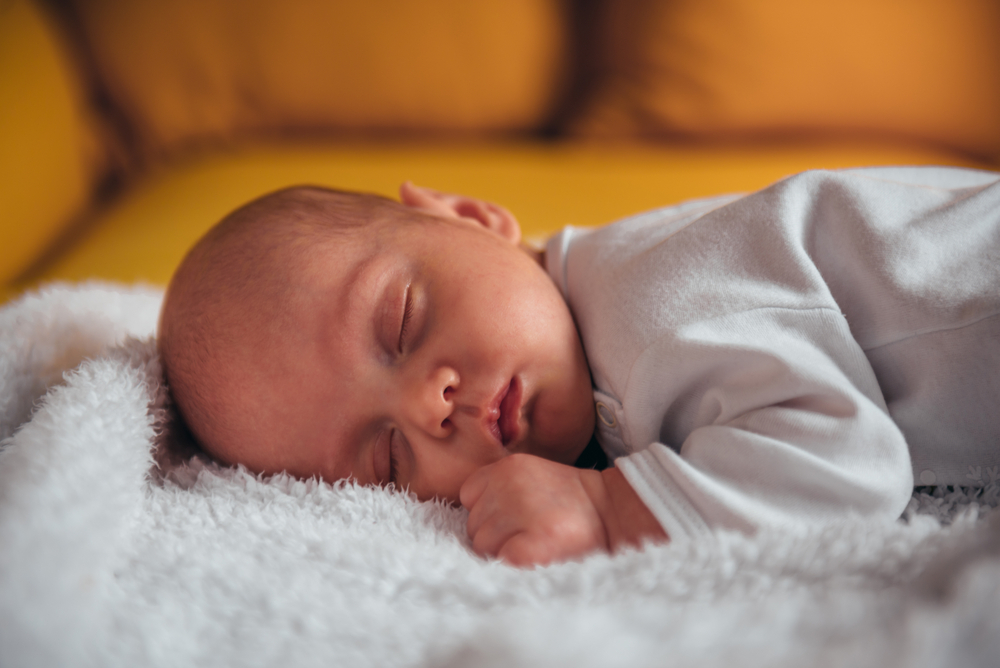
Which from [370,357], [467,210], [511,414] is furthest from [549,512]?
[467,210]

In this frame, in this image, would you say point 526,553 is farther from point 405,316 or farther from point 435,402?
point 405,316

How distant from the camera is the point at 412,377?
79 centimetres

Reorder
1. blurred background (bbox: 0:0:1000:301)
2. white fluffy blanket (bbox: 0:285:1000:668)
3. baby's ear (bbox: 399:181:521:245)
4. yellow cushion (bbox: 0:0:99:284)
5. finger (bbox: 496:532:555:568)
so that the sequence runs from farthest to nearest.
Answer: blurred background (bbox: 0:0:1000:301), yellow cushion (bbox: 0:0:99:284), baby's ear (bbox: 399:181:521:245), finger (bbox: 496:532:555:568), white fluffy blanket (bbox: 0:285:1000:668)

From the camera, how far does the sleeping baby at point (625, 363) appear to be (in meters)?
0.69

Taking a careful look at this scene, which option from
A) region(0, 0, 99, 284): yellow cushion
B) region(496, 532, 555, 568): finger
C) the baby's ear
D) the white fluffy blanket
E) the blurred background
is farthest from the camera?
the blurred background

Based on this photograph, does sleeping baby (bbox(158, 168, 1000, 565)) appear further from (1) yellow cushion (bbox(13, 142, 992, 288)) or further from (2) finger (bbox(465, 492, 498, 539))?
(1) yellow cushion (bbox(13, 142, 992, 288))

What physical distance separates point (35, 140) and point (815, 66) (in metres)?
1.96

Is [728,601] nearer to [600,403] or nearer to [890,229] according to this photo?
[600,403]

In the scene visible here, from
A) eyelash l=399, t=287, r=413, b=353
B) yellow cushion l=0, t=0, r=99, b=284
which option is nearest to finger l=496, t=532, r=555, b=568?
eyelash l=399, t=287, r=413, b=353

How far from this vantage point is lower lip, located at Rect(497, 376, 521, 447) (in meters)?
0.81

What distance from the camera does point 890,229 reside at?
2.66 feet

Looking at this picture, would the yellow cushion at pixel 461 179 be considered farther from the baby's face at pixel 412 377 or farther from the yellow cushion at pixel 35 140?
the baby's face at pixel 412 377

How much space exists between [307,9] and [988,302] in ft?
5.74

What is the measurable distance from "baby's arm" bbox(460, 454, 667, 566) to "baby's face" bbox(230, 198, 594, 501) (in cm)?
7
